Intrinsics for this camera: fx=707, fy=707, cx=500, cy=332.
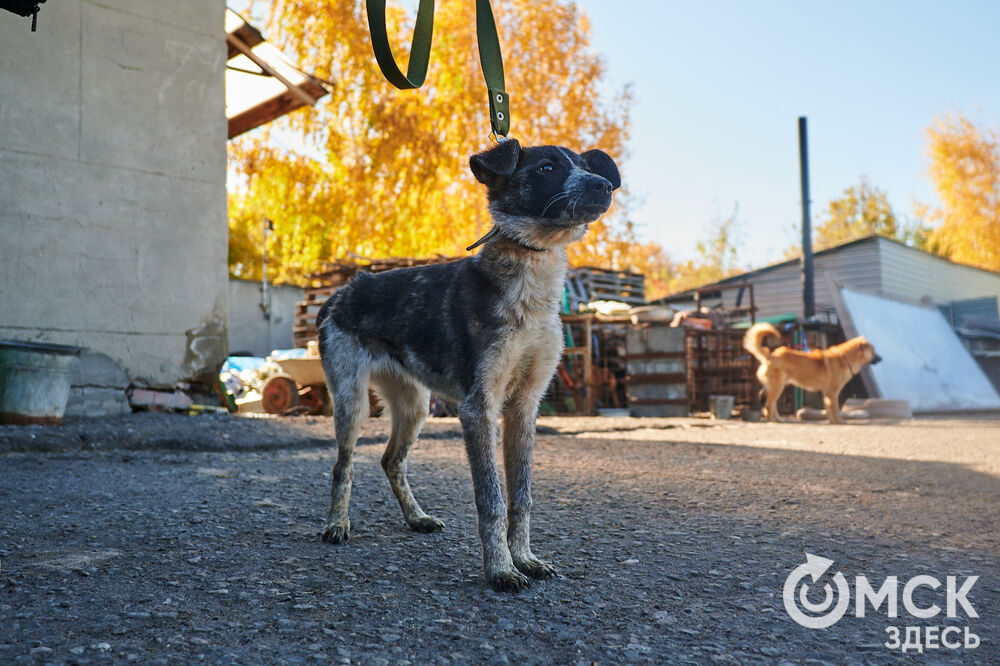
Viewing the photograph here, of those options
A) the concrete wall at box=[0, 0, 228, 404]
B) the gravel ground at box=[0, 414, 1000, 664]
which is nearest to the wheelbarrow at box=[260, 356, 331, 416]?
the concrete wall at box=[0, 0, 228, 404]

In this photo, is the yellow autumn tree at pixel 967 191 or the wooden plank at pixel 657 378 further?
the yellow autumn tree at pixel 967 191

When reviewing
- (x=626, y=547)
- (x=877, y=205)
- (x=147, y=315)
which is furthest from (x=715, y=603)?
(x=877, y=205)

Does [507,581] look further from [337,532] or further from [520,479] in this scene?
[337,532]

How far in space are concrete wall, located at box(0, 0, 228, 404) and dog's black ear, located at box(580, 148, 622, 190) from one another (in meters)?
6.55

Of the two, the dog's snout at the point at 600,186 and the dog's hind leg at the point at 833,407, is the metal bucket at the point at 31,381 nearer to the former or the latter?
the dog's snout at the point at 600,186

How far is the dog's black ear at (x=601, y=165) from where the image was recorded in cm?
339

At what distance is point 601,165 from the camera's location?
134 inches

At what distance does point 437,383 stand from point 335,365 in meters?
0.72

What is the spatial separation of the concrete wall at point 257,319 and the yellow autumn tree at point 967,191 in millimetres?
34106

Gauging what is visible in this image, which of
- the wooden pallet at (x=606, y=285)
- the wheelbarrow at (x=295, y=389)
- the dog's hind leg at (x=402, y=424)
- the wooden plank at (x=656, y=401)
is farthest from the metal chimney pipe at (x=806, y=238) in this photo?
the dog's hind leg at (x=402, y=424)

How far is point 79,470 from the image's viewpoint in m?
5.29

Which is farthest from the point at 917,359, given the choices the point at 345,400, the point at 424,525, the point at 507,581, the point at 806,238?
the point at 507,581

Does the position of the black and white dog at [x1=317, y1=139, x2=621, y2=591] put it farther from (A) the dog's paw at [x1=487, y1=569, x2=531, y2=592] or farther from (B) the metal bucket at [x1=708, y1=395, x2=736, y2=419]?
(B) the metal bucket at [x1=708, y1=395, x2=736, y2=419]

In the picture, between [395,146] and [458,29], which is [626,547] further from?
[458,29]
